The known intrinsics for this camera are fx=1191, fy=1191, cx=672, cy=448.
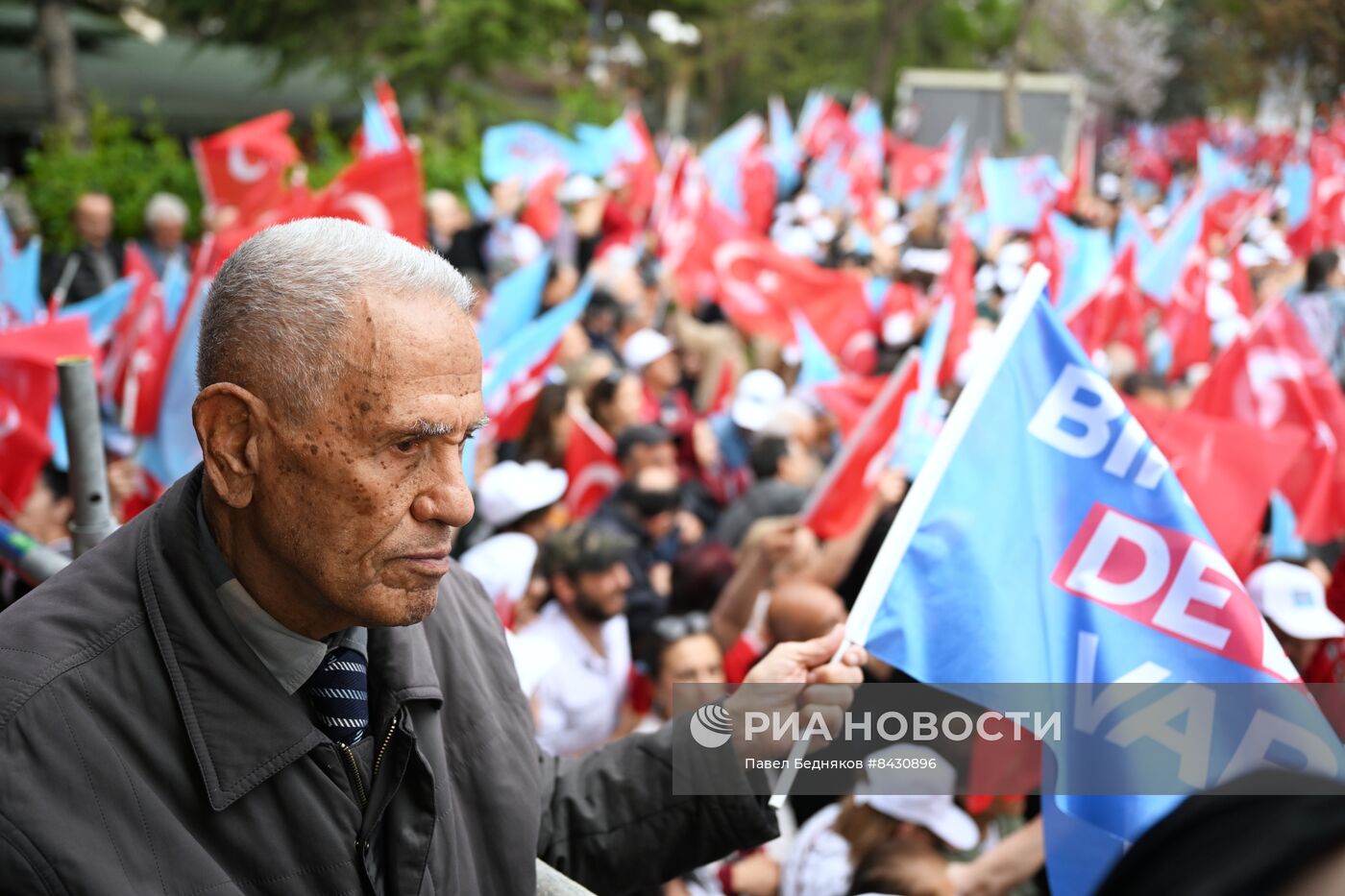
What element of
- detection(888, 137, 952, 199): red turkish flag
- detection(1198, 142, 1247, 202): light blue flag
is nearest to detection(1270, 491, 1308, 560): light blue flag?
detection(1198, 142, 1247, 202): light blue flag

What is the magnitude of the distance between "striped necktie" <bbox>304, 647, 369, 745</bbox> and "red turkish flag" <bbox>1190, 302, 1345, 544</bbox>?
13.3 feet

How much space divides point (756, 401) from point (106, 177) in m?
9.01

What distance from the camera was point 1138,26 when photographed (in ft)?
133

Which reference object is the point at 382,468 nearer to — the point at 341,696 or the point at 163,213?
the point at 341,696

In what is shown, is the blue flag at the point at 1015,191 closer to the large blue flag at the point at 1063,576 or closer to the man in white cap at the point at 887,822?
the man in white cap at the point at 887,822

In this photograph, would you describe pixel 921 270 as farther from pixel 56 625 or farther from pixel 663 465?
pixel 56 625

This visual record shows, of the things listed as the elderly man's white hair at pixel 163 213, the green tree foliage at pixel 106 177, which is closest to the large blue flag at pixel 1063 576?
the elderly man's white hair at pixel 163 213

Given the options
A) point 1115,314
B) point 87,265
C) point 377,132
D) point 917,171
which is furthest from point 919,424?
point 917,171

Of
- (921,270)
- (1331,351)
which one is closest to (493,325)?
(921,270)

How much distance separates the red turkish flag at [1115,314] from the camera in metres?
6.56

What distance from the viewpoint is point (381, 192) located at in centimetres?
610

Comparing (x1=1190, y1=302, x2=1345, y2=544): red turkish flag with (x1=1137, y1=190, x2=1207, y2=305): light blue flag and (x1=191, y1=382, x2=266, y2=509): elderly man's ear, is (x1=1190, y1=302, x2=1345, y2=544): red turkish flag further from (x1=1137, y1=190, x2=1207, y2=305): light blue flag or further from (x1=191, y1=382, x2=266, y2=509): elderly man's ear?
(x1=191, y1=382, x2=266, y2=509): elderly man's ear

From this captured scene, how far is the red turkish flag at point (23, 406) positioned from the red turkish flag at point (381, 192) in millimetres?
2099

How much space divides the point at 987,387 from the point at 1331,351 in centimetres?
636
